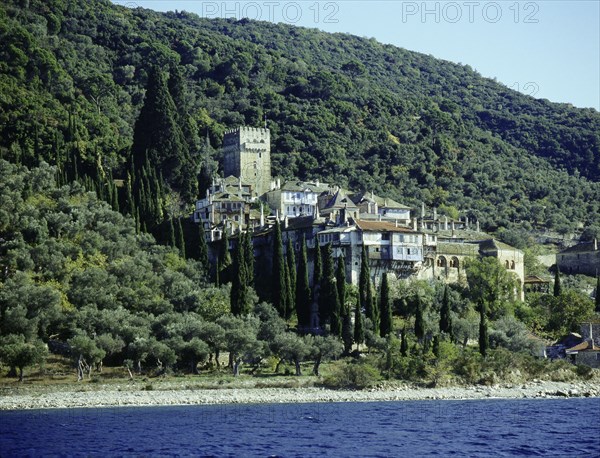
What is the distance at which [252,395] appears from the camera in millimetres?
64938

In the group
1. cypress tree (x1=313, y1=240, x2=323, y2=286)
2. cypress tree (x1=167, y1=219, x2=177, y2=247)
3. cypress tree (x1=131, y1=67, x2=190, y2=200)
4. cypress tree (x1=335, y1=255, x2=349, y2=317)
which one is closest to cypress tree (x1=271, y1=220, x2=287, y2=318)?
cypress tree (x1=313, y1=240, x2=323, y2=286)

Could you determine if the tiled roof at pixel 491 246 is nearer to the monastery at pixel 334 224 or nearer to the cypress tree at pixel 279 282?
the monastery at pixel 334 224

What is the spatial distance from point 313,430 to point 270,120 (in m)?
96.3

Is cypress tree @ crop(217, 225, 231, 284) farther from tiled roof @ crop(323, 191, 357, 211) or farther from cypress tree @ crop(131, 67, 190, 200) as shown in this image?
tiled roof @ crop(323, 191, 357, 211)

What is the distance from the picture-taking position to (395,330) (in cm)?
8031

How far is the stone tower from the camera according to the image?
115 meters

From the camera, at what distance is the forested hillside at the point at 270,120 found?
106562 millimetres

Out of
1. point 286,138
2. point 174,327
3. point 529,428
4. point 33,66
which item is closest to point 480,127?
point 286,138

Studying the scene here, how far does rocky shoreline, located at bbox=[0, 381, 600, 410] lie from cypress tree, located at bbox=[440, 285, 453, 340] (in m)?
8.33

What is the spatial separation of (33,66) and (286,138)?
36067 millimetres

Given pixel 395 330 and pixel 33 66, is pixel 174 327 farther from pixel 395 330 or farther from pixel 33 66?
pixel 33 66

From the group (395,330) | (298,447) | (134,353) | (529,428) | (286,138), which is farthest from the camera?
(286,138)

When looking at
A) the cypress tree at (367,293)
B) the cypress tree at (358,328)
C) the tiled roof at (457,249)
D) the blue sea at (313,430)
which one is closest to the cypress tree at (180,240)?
the cypress tree at (367,293)

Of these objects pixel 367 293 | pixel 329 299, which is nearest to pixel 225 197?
pixel 329 299
